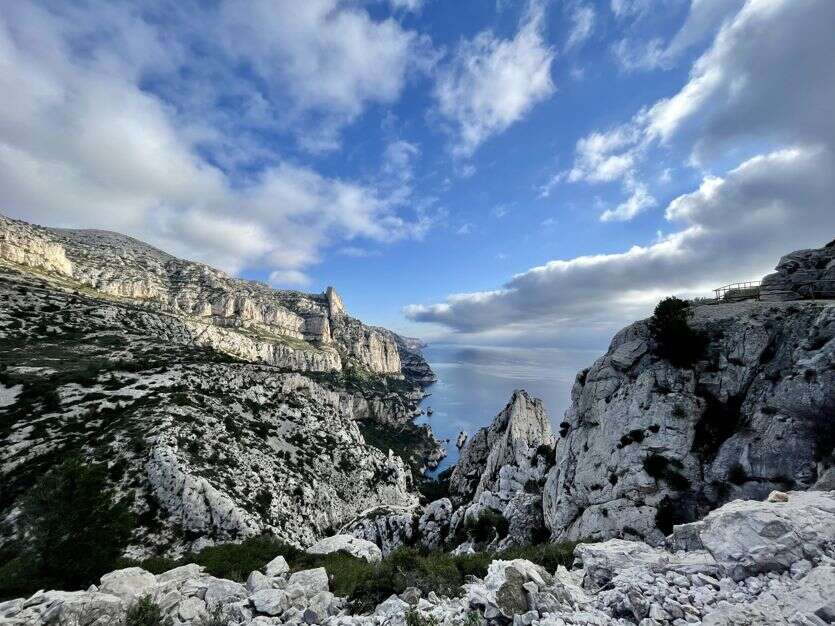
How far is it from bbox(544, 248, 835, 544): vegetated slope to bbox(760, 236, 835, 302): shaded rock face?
28cm

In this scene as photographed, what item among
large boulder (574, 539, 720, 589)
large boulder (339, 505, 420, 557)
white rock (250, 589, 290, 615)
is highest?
white rock (250, 589, 290, 615)

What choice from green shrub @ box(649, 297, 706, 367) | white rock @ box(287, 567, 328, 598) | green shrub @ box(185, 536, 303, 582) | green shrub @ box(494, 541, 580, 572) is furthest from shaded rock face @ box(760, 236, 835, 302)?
green shrub @ box(185, 536, 303, 582)

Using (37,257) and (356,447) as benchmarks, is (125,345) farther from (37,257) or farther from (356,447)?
(37,257)

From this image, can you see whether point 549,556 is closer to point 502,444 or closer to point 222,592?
point 222,592

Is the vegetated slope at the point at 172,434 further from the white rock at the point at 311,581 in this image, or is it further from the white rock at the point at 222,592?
the white rock at the point at 311,581

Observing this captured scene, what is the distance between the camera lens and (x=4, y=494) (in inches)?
910

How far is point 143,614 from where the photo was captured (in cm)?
866

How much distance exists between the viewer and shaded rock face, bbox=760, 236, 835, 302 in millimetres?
25547

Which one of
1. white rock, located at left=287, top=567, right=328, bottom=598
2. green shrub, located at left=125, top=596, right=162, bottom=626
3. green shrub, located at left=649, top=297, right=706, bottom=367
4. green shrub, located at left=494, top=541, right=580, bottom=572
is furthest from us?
green shrub, located at left=649, top=297, right=706, bottom=367

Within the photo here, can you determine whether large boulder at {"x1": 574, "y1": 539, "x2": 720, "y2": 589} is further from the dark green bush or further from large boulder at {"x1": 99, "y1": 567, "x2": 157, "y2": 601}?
large boulder at {"x1": 99, "y1": 567, "x2": 157, "y2": 601}

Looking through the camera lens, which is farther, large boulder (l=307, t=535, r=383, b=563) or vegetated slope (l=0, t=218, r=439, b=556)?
vegetated slope (l=0, t=218, r=439, b=556)

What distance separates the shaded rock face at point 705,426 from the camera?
60.5 ft

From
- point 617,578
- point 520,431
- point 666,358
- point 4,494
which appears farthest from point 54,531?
point 520,431

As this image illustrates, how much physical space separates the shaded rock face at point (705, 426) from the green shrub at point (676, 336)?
2.08ft
